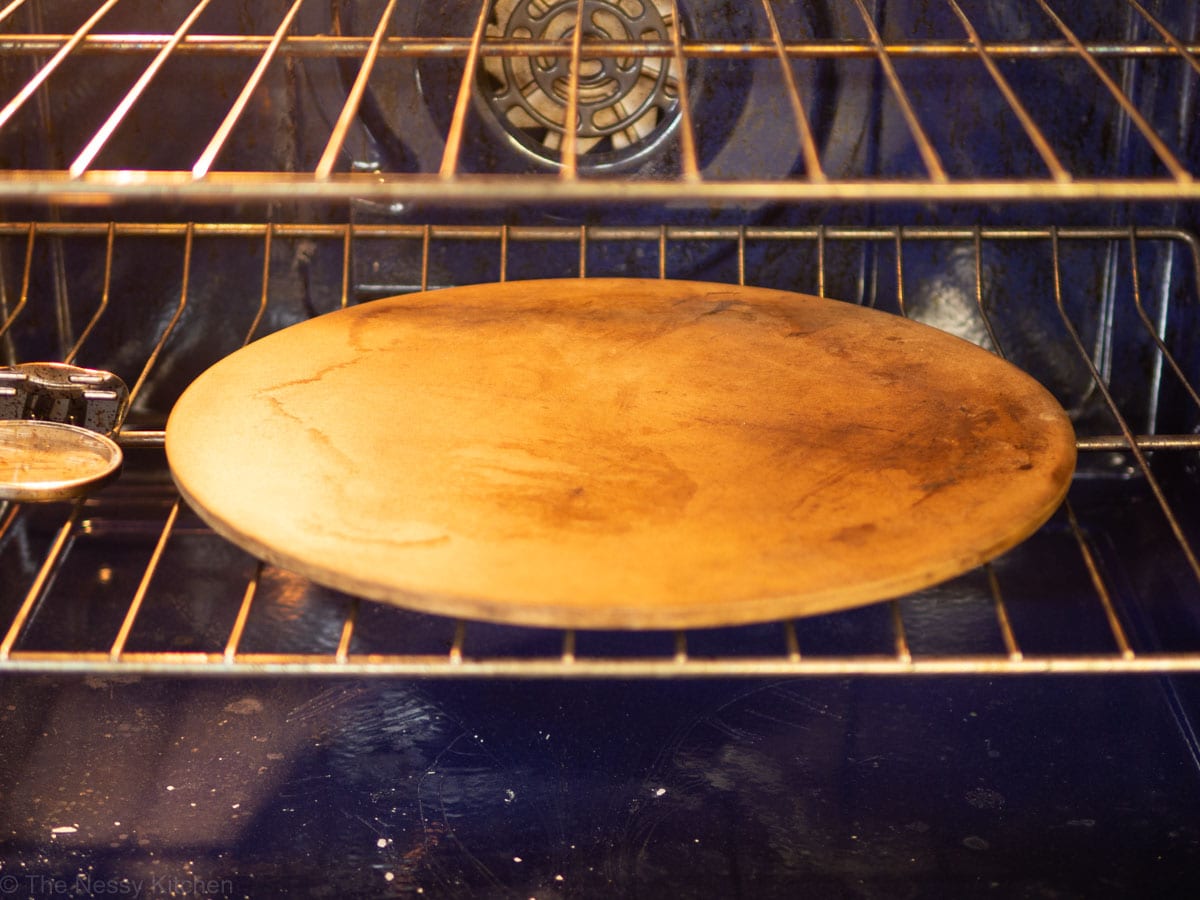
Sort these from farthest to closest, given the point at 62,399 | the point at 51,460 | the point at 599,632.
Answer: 1. the point at 599,632
2. the point at 62,399
3. the point at 51,460

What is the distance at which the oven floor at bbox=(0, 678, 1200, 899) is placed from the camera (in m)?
1.01

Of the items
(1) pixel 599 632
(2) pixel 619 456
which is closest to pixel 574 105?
(2) pixel 619 456

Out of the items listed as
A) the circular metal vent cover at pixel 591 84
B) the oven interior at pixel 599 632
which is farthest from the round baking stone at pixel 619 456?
the circular metal vent cover at pixel 591 84

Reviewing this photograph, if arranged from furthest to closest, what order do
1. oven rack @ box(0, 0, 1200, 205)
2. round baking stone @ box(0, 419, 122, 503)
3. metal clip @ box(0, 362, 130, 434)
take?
metal clip @ box(0, 362, 130, 434) < round baking stone @ box(0, 419, 122, 503) < oven rack @ box(0, 0, 1200, 205)

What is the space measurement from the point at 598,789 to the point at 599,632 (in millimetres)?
282

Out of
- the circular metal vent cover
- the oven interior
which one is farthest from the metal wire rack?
the circular metal vent cover

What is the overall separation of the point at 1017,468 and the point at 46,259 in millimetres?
1220

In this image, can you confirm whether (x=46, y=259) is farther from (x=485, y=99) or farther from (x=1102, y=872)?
(x=1102, y=872)

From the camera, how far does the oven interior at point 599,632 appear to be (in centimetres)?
104

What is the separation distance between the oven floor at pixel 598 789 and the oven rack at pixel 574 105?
521 mm

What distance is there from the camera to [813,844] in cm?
105

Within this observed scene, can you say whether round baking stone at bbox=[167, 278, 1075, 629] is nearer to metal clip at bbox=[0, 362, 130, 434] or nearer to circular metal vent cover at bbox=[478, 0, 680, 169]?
metal clip at bbox=[0, 362, 130, 434]

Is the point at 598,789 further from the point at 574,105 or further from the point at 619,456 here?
the point at 574,105

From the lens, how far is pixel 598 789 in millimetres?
1121
